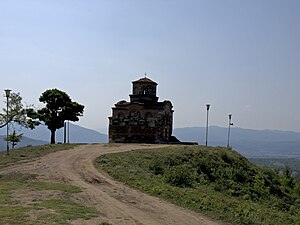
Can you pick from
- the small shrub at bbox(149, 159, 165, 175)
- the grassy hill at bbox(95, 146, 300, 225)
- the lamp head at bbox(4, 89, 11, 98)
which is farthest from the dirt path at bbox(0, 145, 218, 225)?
the lamp head at bbox(4, 89, 11, 98)

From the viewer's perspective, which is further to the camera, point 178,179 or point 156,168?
point 156,168

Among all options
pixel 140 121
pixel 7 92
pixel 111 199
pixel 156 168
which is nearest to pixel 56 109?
pixel 140 121

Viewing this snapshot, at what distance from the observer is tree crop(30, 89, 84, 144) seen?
47.2m

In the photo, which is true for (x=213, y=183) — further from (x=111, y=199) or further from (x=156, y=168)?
(x=111, y=199)

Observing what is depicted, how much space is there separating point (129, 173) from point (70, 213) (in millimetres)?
9906

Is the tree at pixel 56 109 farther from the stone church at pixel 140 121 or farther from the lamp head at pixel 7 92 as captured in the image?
the lamp head at pixel 7 92

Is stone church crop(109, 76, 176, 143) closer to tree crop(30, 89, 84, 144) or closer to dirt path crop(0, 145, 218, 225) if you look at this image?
tree crop(30, 89, 84, 144)

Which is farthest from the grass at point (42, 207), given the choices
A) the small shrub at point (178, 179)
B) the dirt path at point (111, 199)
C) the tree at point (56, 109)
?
the tree at point (56, 109)

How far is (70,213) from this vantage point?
1242cm

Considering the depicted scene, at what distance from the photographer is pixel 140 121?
158 ft

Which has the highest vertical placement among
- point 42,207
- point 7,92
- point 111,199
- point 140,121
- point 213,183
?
point 7,92

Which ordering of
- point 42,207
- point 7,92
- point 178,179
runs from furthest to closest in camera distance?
1. point 7,92
2. point 178,179
3. point 42,207

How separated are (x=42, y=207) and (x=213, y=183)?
14330 millimetres

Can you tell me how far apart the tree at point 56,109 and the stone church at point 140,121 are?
5.10 m
